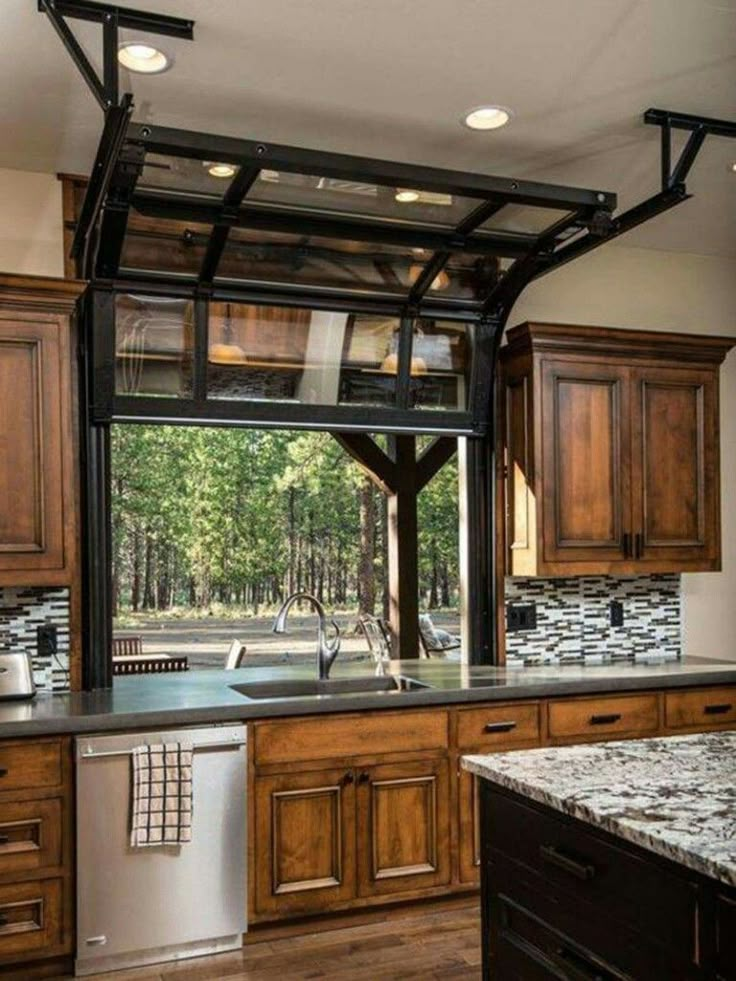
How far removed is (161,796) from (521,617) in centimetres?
195

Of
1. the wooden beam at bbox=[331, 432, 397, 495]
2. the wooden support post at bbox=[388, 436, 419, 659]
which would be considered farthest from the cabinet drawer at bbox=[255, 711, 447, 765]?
the wooden beam at bbox=[331, 432, 397, 495]

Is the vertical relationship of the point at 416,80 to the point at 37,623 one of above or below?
above

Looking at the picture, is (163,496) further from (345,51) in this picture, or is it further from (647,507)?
(345,51)

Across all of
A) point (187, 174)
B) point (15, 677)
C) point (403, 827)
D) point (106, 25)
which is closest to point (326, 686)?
point (403, 827)

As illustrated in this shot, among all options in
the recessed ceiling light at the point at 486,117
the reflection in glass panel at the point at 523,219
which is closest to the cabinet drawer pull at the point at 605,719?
the reflection in glass panel at the point at 523,219

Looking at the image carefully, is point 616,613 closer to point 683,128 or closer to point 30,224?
point 683,128

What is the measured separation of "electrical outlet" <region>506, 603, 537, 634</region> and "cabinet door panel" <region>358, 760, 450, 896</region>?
0.95 metres

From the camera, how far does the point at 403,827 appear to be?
12.2 ft

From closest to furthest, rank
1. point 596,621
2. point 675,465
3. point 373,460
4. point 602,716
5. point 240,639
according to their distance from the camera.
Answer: point 602,716 → point 675,465 → point 596,621 → point 373,460 → point 240,639

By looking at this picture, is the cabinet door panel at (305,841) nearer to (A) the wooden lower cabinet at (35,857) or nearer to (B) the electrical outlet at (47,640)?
(A) the wooden lower cabinet at (35,857)

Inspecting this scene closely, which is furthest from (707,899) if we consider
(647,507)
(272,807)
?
(647,507)

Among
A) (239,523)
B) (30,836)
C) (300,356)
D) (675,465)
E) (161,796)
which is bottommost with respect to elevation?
(30,836)

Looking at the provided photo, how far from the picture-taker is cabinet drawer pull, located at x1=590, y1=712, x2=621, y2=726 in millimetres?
4066

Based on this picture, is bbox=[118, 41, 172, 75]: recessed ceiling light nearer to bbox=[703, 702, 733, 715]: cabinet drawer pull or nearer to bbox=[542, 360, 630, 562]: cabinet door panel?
bbox=[542, 360, 630, 562]: cabinet door panel
